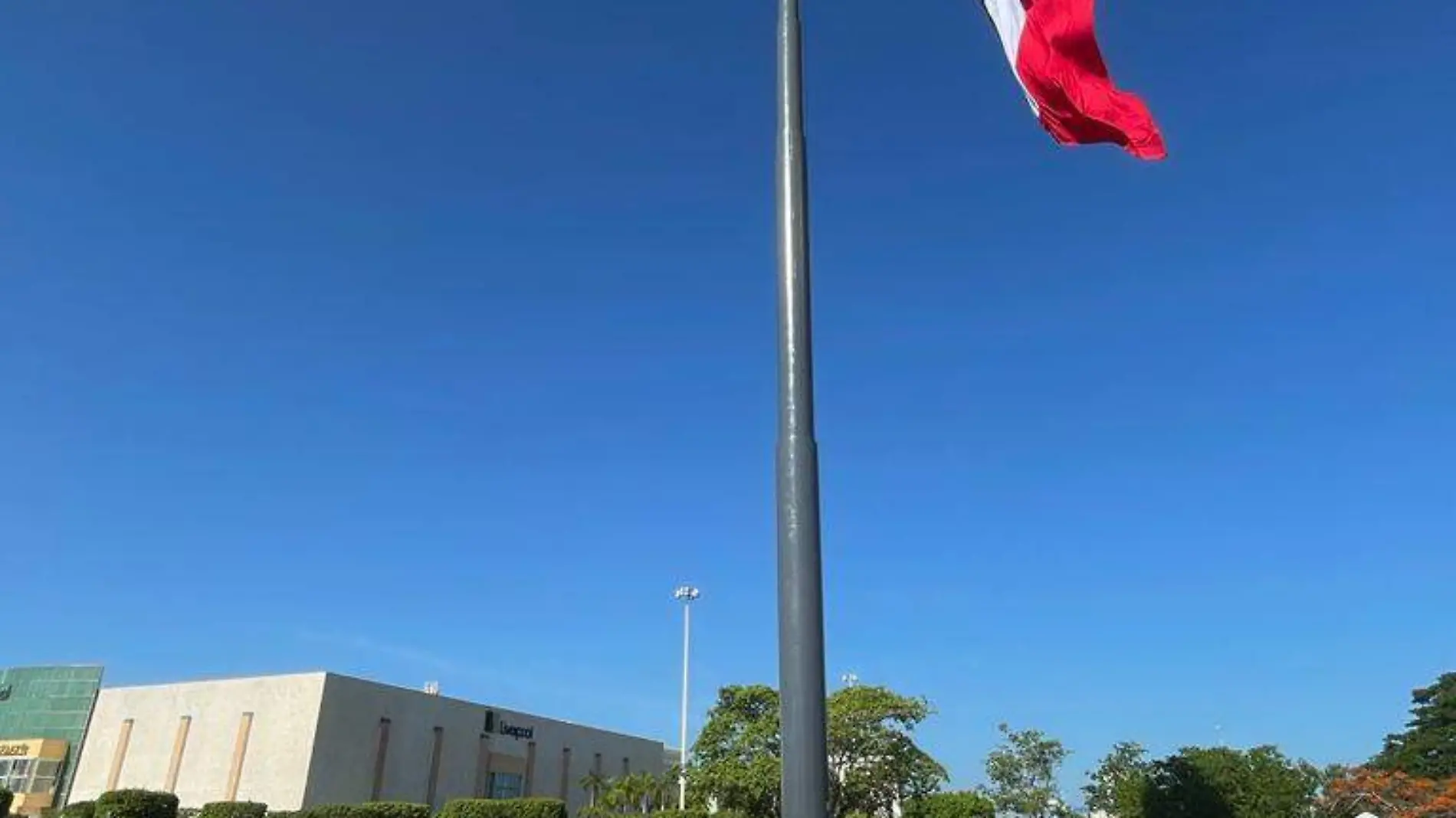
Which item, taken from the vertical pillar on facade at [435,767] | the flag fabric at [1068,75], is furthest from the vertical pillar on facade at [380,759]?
the flag fabric at [1068,75]

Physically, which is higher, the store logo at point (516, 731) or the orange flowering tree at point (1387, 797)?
the store logo at point (516, 731)

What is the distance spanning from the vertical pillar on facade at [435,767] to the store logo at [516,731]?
480 centimetres

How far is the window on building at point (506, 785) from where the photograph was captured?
188ft

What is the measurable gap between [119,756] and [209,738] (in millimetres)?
6469

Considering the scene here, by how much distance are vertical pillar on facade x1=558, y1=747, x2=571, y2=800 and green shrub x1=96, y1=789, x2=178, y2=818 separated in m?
25.6

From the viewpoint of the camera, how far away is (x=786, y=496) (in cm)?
464

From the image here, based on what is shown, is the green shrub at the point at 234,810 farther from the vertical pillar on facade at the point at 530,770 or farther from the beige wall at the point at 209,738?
the vertical pillar on facade at the point at 530,770

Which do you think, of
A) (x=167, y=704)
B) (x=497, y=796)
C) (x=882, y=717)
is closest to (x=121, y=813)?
(x=167, y=704)

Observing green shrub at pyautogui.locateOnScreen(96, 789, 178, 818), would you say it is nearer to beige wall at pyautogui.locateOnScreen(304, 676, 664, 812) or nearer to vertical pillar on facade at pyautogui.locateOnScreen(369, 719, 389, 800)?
beige wall at pyautogui.locateOnScreen(304, 676, 664, 812)

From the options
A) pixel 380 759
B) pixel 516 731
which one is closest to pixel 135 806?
pixel 380 759

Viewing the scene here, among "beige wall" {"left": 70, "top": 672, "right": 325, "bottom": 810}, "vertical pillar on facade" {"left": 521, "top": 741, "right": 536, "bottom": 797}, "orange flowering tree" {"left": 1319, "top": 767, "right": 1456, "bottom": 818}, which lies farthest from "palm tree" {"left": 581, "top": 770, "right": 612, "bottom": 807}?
"orange flowering tree" {"left": 1319, "top": 767, "right": 1456, "bottom": 818}

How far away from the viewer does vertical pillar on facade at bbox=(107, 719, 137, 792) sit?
53.1 m

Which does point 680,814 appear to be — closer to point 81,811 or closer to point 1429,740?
point 81,811

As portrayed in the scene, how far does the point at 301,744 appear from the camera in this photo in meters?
47.6
